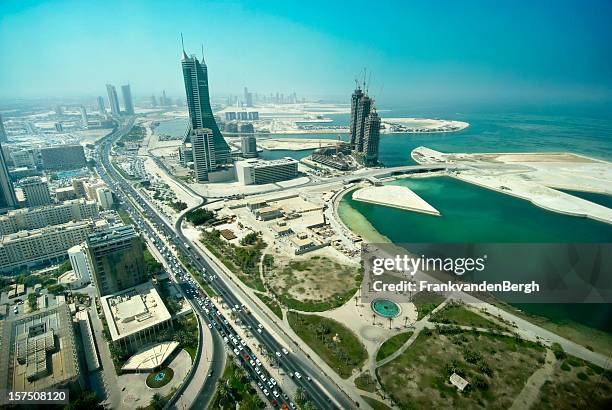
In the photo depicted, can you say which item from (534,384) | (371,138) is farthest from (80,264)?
(371,138)

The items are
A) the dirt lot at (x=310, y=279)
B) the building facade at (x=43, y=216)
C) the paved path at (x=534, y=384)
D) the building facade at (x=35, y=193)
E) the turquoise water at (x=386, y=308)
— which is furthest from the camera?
the building facade at (x=35, y=193)

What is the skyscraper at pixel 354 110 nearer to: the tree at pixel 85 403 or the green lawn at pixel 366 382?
the green lawn at pixel 366 382

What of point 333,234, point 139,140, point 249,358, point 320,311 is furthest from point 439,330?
point 139,140

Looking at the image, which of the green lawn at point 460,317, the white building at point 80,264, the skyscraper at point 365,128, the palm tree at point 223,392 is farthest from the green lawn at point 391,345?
the skyscraper at point 365,128

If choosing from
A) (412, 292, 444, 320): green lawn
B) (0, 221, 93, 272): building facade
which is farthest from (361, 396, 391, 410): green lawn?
(0, 221, 93, 272): building facade

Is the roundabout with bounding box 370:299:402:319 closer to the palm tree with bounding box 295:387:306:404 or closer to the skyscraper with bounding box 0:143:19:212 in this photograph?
the palm tree with bounding box 295:387:306:404

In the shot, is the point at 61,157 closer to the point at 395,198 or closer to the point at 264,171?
the point at 264,171
